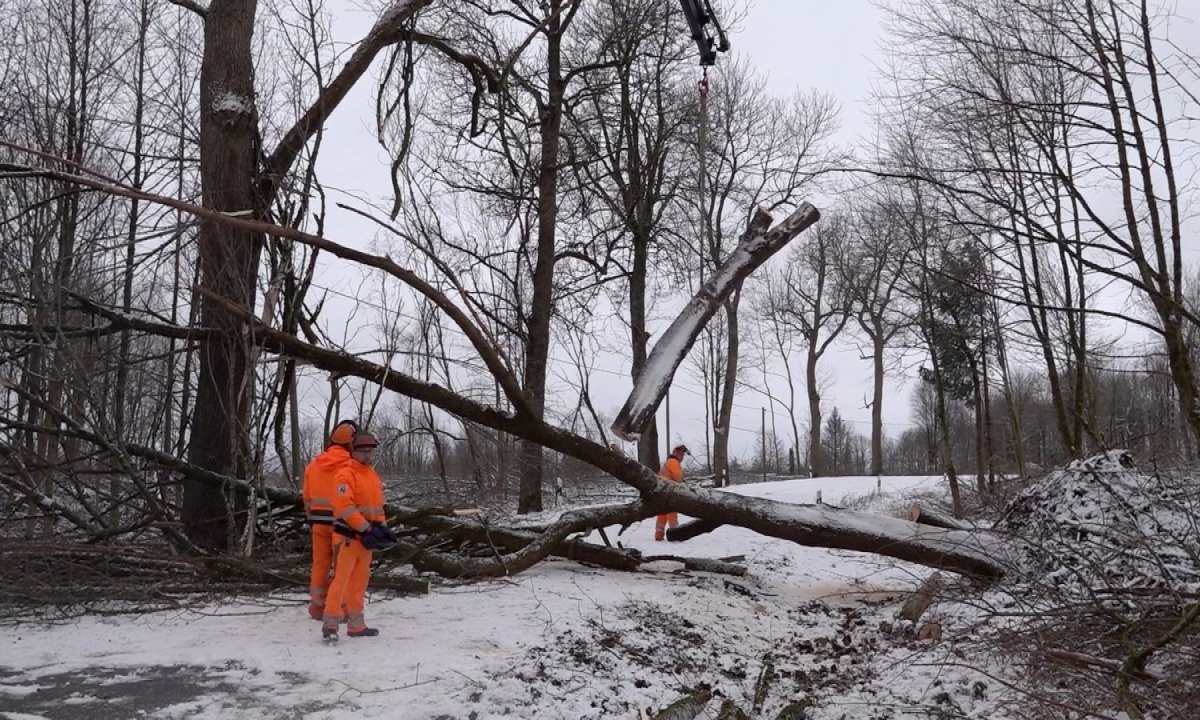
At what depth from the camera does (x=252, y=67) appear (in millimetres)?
7918

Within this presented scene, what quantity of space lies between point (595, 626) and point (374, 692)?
7.08 ft

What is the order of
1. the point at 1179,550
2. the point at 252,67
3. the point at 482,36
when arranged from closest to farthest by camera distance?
the point at 1179,550
the point at 252,67
the point at 482,36

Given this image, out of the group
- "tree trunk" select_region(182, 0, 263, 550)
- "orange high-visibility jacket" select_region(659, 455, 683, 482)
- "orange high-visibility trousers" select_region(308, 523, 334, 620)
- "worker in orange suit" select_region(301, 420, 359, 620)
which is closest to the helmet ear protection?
"worker in orange suit" select_region(301, 420, 359, 620)

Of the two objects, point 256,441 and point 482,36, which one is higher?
point 482,36

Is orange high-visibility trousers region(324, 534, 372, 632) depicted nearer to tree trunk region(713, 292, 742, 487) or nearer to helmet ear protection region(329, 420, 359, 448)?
helmet ear protection region(329, 420, 359, 448)

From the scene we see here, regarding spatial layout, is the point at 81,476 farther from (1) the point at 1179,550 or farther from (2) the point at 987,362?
(2) the point at 987,362

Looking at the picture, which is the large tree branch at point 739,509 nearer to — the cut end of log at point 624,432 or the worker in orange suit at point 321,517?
the cut end of log at point 624,432

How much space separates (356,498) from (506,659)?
1.52 m

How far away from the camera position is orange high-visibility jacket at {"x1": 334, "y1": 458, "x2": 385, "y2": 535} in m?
5.68

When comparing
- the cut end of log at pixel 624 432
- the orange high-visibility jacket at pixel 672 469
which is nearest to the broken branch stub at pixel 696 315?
the cut end of log at pixel 624 432

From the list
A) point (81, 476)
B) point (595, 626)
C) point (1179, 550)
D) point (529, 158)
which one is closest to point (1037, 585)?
point (1179, 550)

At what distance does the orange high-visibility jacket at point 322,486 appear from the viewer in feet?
Answer: 19.1

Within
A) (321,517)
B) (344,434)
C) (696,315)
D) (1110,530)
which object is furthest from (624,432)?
(1110,530)

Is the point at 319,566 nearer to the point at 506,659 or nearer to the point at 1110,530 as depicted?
the point at 506,659
